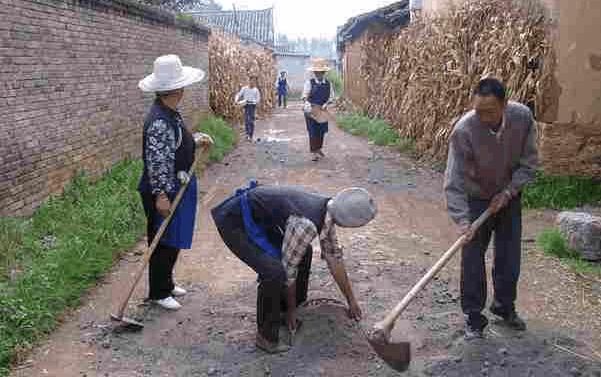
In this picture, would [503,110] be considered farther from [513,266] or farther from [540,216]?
[540,216]

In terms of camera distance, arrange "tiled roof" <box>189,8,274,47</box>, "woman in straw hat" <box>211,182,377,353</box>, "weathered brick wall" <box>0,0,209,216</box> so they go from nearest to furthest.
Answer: "woman in straw hat" <box>211,182,377,353</box> < "weathered brick wall" <box>0,0,209,216</box> < "tiled roof" <box>189,8,274,47</box>

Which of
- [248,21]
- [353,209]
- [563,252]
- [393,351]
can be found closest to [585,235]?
[563,252]

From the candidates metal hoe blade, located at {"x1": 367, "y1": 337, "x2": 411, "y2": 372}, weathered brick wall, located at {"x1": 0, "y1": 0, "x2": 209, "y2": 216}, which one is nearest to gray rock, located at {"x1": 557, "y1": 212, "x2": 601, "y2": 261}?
metal hoe blade, located at {"x1": 367, "y1": 337, "x2": 411, "y2": 372}

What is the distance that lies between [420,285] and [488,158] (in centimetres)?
89

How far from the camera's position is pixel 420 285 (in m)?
3.38

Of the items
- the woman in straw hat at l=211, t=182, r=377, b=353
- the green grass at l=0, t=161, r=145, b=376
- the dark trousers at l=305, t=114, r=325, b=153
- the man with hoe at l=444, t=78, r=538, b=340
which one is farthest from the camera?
the dark trousers at l=305, t=114, r=325, b=153

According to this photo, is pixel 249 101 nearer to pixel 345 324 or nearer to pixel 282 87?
pixel 345 324

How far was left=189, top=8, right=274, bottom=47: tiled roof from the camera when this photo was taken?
39.0 meters

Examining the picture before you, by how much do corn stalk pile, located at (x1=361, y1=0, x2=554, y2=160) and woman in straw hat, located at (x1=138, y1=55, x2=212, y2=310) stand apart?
4.72 meters

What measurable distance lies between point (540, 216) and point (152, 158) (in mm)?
4642

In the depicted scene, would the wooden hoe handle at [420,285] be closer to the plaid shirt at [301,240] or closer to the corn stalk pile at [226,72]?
the plaid shirt at [301,240]

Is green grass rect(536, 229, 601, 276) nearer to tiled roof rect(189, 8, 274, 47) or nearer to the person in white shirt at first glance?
the person in white shirt

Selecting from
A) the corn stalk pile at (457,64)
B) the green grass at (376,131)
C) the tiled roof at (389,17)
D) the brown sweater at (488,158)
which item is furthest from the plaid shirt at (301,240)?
the tiled roof at (389,17)

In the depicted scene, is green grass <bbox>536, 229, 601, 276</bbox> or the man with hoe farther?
green grass <bbox>536, 229, 601, 276</bbox>
